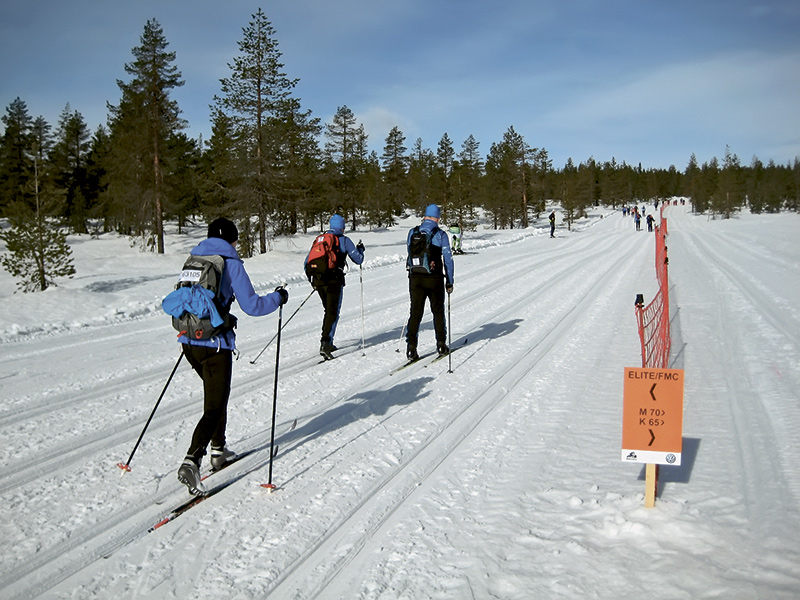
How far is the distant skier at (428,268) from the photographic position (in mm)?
7961

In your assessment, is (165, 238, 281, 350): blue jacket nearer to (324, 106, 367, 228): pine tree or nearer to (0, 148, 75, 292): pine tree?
(0, 148, 75, 292): pine tree

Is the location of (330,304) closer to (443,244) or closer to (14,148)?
(443,244)

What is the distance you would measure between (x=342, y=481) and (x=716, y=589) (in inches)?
104

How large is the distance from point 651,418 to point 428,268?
462cm

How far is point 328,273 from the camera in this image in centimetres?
834

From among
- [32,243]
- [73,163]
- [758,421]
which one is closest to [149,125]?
[32,243]

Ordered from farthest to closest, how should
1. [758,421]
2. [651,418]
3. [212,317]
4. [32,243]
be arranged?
[32,243] < [758,421] < [212,317] < [651,418]

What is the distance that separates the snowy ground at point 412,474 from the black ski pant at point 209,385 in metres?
0.44

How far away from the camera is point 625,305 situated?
12.2 meters

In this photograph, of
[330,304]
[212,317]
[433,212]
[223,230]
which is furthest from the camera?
[330,304]

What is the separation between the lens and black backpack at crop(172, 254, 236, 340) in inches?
166

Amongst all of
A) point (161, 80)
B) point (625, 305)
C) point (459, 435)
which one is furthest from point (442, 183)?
point (459, 435)

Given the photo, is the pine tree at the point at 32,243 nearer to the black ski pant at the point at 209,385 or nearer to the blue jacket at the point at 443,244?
the blue jacket at the point at 443,244

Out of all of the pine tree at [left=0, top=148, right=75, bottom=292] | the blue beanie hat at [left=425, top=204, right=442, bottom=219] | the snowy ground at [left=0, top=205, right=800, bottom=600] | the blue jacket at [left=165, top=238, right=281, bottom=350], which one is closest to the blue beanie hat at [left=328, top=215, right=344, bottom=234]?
the blue beanie hat at [left=425, top=204, right=442, bottom=219]
